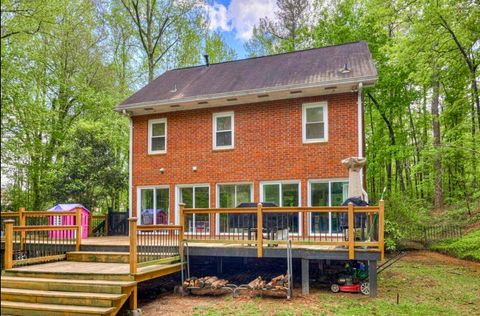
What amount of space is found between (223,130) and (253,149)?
51.8 inches

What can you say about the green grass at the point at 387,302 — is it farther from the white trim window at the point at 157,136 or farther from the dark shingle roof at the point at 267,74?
the white trim window at the point at 157,136

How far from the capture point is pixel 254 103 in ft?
41.2

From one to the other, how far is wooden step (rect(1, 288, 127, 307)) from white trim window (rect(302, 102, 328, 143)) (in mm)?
7221

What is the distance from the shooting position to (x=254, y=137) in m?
12.5

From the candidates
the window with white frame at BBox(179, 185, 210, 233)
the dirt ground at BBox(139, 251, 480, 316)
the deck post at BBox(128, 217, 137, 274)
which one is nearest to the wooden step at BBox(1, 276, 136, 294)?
the deck post at BBox(128, 217, 137, 274)

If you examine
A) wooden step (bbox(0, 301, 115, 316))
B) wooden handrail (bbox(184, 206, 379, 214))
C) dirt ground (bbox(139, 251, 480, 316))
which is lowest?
dirt ground (bbox(139, 251, 480, 316))

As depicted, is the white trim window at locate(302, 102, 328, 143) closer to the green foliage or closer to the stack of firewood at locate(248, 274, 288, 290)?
the green foliage

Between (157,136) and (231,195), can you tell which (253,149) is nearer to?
(231,195)

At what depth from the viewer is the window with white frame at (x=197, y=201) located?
12648 mm

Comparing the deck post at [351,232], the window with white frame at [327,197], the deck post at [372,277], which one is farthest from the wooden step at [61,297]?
the window with white frame at [327,197]

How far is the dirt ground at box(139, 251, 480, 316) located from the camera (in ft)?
23.8

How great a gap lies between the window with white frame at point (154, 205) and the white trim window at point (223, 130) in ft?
8.20

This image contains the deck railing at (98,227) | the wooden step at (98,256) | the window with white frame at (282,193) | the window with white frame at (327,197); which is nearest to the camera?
the wooden step at (98,256)

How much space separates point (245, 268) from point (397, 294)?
13.8ft
